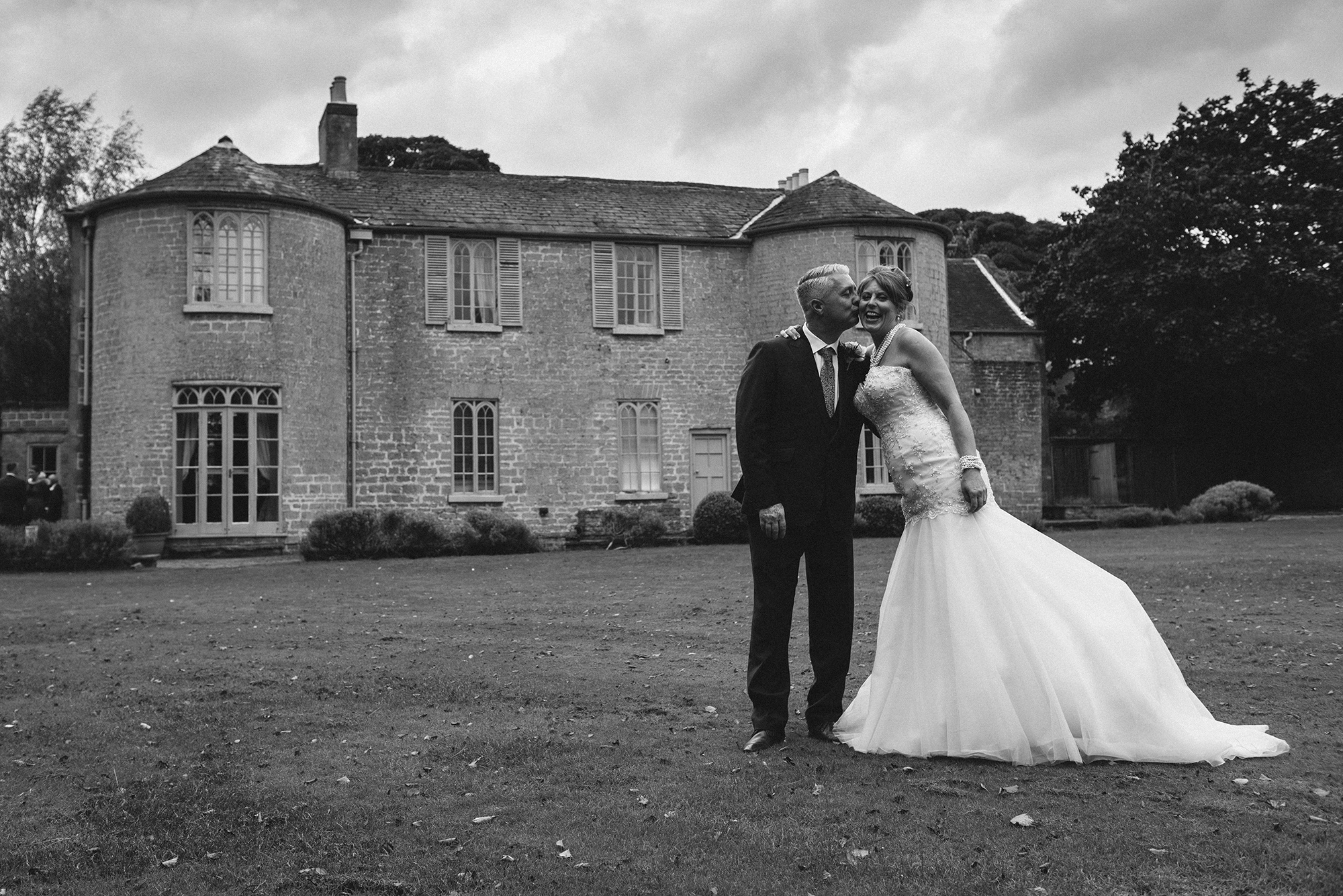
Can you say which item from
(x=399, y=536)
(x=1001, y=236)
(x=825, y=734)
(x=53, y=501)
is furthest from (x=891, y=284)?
(x=1001, y=236)

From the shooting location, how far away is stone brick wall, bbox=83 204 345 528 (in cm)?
2294

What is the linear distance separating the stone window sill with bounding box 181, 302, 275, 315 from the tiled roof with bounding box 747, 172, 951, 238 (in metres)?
10.7

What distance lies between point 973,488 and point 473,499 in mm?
20059

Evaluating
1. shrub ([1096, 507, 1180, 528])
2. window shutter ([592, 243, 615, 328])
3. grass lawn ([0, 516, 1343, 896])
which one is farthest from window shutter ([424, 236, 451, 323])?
shrub ([1096, 507, 1180, 528])

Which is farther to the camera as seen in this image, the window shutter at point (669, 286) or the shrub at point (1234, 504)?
the shrub at point (1234, 504)

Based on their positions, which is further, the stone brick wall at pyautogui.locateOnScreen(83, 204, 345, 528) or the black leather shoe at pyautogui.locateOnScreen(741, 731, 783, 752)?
the stone brick wall at pyautogui.locateOnScreen(83, 204, 345, 528)

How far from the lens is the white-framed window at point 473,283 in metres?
25.5

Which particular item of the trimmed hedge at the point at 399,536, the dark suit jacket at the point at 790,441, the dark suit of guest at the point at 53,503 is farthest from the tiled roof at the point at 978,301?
the dark suit jacket at the point at 790,441

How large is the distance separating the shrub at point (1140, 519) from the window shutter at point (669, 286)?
425 inches

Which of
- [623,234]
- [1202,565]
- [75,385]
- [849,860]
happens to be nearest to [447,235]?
[623,234]

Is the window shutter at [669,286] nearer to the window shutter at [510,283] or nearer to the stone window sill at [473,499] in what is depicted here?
the window shutter at [510,283]

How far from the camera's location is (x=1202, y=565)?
1627 cm

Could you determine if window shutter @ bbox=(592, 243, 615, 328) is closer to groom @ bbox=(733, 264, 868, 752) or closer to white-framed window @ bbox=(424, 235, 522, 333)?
white-framed window @ bbox=(424, 235, 522, 333)

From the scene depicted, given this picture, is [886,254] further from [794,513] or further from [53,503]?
[794,513]
